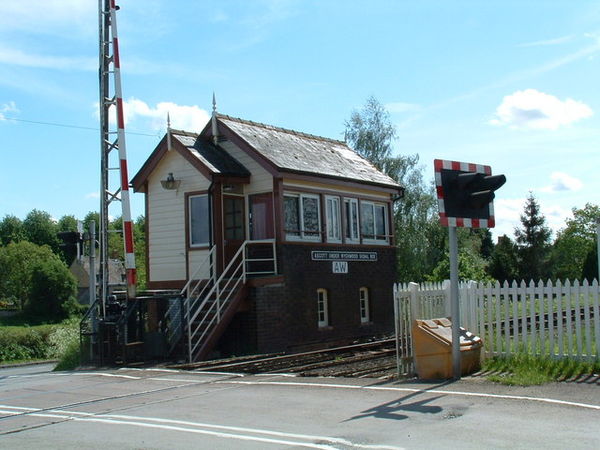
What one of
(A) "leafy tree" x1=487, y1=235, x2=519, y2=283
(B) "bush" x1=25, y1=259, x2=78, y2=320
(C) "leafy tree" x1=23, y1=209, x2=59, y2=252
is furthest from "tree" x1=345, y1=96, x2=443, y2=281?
(C) "leafy tree" x1=23, y1=209, x2=59, y2=252

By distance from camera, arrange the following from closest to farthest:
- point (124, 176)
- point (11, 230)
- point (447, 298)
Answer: point (447, 298) < point (124, 176) < point (11, 230)

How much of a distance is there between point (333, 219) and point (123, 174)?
696 cm

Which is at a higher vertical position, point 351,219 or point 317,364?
point 351,219

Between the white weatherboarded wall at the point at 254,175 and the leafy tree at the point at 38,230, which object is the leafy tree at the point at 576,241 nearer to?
the white weatherboarded wall at the point at 254,175

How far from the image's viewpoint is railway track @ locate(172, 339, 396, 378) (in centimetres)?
1412

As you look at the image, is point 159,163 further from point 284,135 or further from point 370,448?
point 370,448

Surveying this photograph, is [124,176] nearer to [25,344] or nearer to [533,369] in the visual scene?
[533,369]

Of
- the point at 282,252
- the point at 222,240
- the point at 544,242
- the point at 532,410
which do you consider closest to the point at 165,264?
the point at 222,240

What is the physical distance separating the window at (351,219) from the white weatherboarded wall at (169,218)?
194 inches

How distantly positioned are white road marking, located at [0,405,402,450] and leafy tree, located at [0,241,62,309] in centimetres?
7590

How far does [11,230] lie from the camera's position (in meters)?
111

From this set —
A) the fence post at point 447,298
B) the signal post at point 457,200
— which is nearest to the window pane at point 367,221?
the fence post at point 447,298

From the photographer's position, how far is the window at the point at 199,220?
20.3m

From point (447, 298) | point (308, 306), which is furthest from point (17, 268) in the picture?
point (447, 298)
